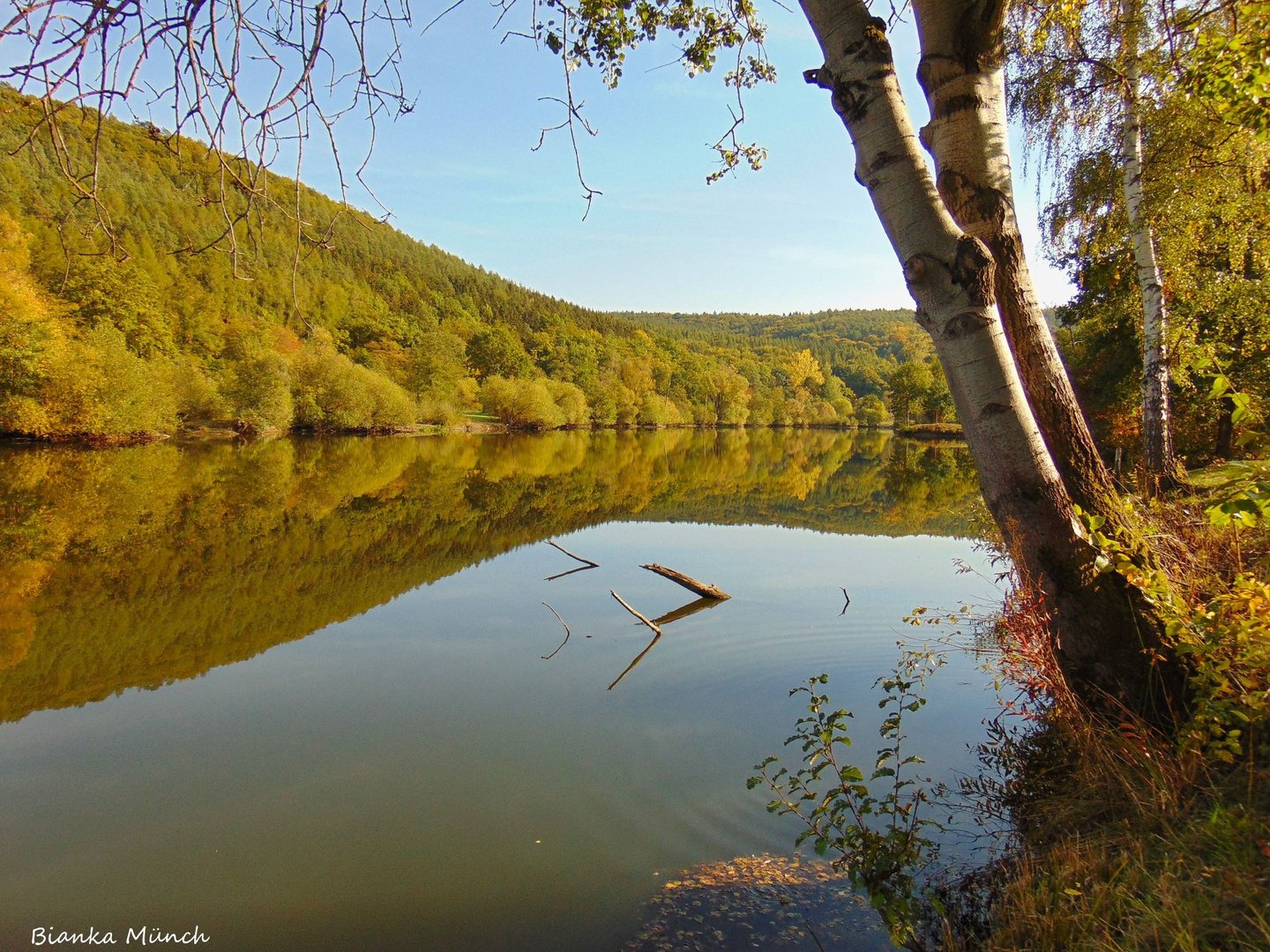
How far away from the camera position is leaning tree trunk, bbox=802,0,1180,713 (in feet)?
9.57

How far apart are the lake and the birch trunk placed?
9.97 feet

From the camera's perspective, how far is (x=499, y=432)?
63344 mm

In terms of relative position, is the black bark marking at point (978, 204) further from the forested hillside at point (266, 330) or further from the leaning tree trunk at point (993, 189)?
the forested hillside at point (266, 330)

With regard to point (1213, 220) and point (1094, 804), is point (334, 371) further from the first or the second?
point (1094, 804)

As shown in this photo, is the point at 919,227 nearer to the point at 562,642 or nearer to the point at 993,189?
the point at 993,189

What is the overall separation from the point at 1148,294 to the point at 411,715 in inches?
424

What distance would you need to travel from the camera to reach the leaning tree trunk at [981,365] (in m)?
2.92

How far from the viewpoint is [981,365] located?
3.00 meters

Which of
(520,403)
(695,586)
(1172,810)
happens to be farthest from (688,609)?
(520,403)

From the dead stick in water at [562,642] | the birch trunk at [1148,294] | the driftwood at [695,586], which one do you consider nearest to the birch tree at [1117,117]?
the birch trunk at [1148,294]

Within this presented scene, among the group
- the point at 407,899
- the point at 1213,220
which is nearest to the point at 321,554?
the point at 407,899

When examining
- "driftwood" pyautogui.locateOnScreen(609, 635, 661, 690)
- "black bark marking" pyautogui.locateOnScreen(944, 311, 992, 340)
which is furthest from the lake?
"black bark marking" pyautogui.locateOnScreen(944, 311, 992, 340)

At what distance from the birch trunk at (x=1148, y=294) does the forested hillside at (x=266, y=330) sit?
395 inches

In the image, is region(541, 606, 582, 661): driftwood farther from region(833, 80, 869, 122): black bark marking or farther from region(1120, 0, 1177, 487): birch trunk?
region(1120, 0, 1177, 487): birch trunk
